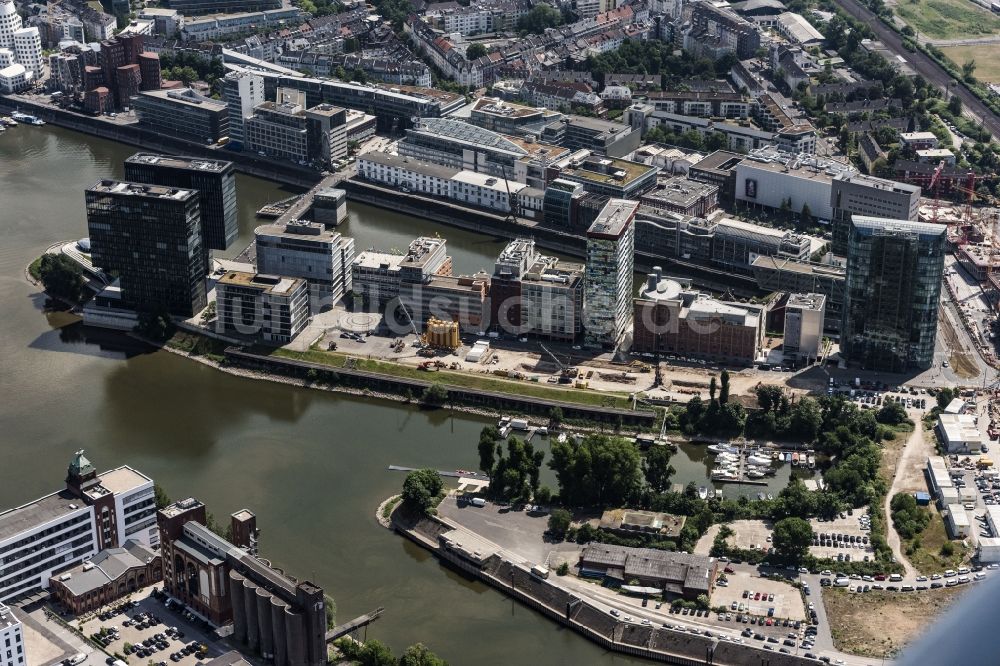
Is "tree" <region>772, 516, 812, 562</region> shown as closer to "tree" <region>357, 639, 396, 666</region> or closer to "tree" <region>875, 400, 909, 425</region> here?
"tree" <region>875, 400, 909, 425</region>

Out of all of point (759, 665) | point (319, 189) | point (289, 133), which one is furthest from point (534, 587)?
point (289, 133)

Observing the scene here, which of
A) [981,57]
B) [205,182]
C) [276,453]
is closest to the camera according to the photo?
[276,453]

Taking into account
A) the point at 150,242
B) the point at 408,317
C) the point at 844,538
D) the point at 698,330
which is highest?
the point at 150,242

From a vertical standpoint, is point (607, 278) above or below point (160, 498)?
above

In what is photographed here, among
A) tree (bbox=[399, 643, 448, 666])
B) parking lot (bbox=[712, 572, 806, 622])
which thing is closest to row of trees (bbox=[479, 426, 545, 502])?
parking lot (bbox=[712, 572, 806, 622])

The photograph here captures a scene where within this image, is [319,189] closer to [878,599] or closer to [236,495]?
[236,495]

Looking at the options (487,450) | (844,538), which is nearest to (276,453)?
(487,450)

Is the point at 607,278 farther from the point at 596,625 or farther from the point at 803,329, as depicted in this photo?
the point at 596,625
